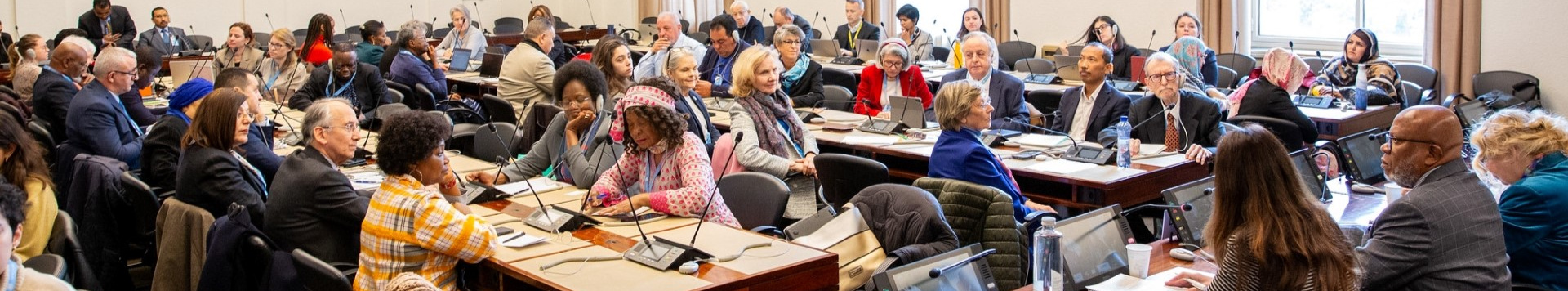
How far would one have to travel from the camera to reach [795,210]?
4855 millimetres

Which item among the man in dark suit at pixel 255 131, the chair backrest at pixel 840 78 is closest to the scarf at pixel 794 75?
the chair backrest at pixel 840 78

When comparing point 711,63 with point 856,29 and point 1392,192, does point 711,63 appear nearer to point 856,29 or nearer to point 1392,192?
point 856,29

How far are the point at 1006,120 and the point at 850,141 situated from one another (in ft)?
3.15

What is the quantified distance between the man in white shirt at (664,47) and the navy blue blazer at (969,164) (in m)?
4.20

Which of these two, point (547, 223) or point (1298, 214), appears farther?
point (547, 223)

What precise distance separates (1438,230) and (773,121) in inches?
108

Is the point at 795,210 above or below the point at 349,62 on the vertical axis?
below

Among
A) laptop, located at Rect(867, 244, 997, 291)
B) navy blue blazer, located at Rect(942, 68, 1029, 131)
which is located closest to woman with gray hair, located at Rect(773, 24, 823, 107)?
navy blue blazer, located at Rect(942, 68, 1029, 131)

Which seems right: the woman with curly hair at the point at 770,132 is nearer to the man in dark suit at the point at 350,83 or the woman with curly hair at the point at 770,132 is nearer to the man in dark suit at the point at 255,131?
the man in dark suit at the point at 255,131

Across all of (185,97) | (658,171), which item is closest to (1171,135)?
(658,171)

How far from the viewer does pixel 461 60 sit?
1038 centimetres

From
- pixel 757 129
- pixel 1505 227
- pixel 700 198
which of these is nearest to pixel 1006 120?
pixel 757 129

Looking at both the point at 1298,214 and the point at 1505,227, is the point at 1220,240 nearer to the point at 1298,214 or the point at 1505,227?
the point at 1298,214

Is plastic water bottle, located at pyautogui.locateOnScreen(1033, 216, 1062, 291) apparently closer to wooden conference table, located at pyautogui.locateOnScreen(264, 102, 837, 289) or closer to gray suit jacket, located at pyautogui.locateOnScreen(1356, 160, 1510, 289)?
wooden conference table, located at pyautogui.locateOnScreen(264, 102, 837, 289)
